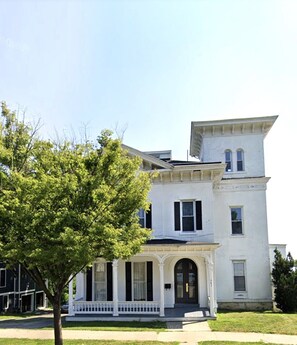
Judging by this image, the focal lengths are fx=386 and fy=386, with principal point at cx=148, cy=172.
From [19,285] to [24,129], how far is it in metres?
26.6

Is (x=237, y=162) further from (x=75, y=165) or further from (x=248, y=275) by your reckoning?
(x=75, y=165)

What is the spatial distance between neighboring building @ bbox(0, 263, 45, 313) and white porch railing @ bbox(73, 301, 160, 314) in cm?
1393

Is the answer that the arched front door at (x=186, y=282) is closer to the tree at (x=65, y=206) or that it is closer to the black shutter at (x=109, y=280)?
the black shutter at (x=109, y=280)

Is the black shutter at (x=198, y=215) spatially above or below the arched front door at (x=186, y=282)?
above

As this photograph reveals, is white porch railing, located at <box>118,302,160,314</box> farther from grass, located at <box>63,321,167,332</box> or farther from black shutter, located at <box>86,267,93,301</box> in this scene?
black shutter, located at <box>86,267,93,301</box>

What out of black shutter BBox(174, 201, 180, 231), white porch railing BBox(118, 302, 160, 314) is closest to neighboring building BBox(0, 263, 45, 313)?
white porch railing BBox(118, 302, 160, 314)

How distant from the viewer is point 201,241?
2058 centimetres

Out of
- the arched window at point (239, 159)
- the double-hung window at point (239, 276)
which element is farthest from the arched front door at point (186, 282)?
the arched window at point (239, 159)

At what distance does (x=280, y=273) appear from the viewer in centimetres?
2197

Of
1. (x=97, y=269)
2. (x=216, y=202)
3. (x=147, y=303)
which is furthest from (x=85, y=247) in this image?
(x=216, y=202)

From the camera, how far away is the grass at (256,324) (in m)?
15.0

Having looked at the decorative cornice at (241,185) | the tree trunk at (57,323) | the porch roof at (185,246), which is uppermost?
the decorative cornice at (241,185)

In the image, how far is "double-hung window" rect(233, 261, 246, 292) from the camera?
2302cm

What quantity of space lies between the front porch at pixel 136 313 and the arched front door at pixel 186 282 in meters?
0.81
